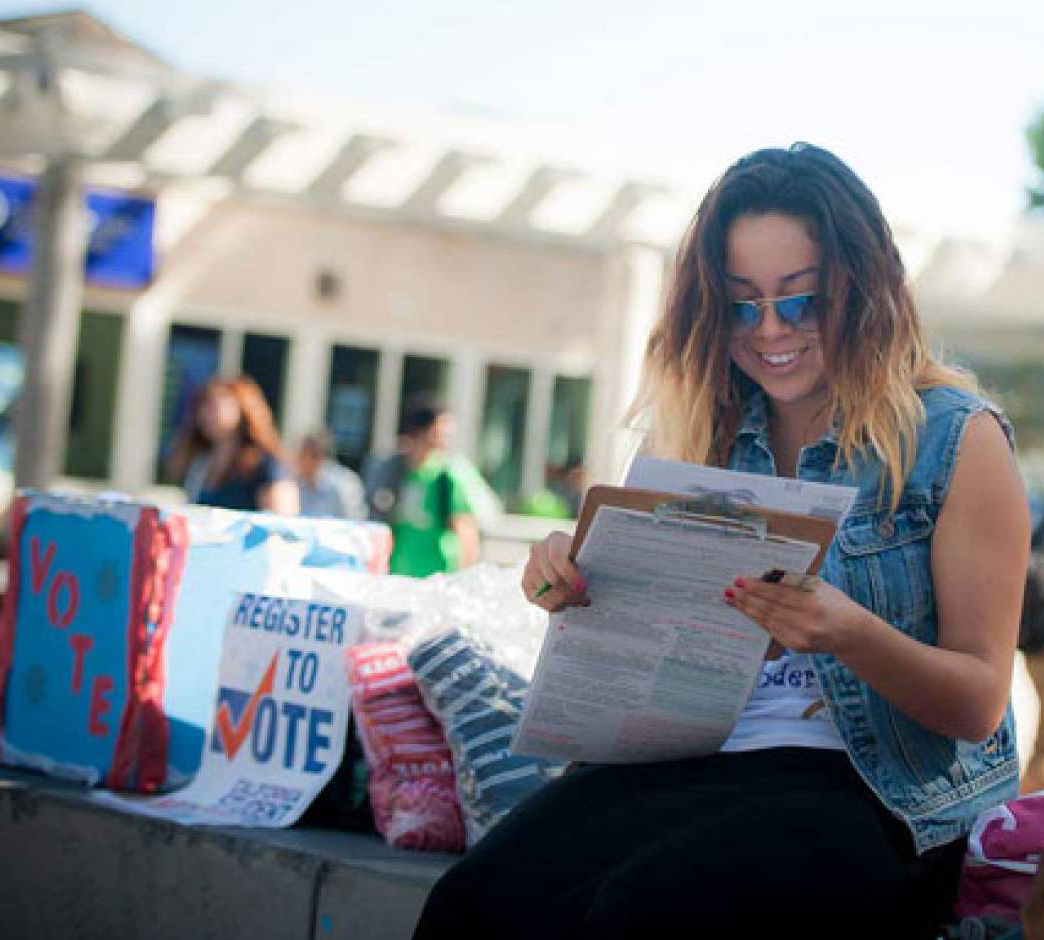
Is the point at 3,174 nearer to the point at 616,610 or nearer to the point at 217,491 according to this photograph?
the point at 217,491

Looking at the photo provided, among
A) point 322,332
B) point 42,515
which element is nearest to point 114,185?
point 322,332

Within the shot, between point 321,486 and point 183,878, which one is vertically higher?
point 321,486

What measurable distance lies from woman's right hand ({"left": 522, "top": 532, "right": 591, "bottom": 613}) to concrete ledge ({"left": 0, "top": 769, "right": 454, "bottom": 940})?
3.03 ft

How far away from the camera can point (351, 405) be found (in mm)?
17922

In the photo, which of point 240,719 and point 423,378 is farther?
point 423,378

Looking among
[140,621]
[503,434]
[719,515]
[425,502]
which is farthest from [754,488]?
[503,434]

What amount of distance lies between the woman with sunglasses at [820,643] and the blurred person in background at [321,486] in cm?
875

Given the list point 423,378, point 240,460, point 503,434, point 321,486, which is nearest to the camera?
point 240,460

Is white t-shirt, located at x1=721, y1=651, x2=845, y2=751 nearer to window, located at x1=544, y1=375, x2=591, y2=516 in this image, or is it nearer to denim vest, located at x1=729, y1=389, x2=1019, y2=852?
denim vest, located at x1=729, y1=389, x2=1019, y2=852

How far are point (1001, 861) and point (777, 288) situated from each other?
3.13 feet

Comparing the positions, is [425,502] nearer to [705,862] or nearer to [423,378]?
[705,862]

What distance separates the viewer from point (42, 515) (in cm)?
435

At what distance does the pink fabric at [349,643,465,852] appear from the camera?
3520 mm

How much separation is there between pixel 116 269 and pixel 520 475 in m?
5.04
